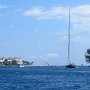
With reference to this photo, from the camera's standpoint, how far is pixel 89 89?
74.7 metres

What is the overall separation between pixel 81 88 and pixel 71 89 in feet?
8.56

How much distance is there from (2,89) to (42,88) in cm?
608

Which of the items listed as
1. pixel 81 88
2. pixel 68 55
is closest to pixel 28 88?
pixel 81 88

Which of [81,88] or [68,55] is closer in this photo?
[81,88]

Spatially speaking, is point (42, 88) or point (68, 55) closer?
point (42, 88)

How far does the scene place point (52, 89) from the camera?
75188 millimetres

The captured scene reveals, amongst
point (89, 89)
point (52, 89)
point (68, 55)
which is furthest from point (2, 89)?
point (68, 55)

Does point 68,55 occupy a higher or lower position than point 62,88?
higher

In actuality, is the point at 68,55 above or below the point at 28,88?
above

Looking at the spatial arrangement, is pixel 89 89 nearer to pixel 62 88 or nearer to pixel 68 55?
pixel 62 88

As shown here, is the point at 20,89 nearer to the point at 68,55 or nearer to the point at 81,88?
the point at 81,88

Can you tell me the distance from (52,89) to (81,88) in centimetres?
488

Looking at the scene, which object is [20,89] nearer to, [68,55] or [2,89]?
[2,89]

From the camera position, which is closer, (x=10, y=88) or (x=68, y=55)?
(x=10, y=88)
